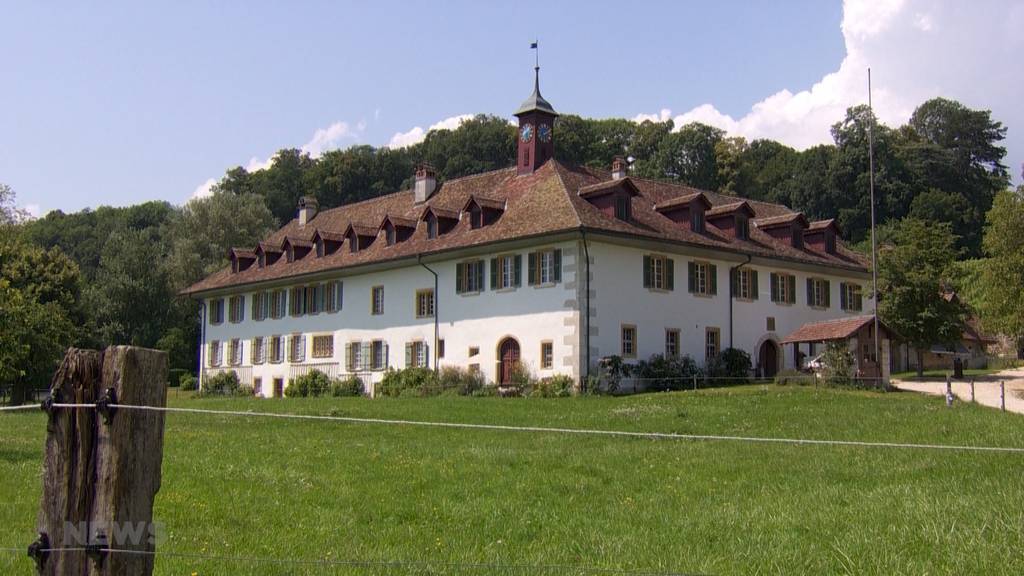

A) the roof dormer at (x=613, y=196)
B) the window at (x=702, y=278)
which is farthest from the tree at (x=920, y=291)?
the roof dormer at (x=613, y=196)

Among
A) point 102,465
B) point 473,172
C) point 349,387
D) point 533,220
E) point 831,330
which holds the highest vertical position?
point 473,172

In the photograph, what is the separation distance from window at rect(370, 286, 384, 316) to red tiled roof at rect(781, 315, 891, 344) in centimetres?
1605

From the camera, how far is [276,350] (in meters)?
47.9

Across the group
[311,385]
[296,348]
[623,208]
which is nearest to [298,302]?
[296,348]

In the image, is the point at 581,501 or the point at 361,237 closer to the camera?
the point at 581,501

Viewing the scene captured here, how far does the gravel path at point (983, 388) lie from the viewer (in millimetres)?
27386

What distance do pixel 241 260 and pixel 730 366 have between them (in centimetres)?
2704

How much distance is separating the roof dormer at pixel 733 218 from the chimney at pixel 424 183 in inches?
506

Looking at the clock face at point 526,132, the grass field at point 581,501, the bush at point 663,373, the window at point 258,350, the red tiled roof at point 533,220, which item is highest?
the clock face at point 526,132

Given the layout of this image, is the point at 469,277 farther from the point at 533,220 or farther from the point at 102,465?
the point at 102,465

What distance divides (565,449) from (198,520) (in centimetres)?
701

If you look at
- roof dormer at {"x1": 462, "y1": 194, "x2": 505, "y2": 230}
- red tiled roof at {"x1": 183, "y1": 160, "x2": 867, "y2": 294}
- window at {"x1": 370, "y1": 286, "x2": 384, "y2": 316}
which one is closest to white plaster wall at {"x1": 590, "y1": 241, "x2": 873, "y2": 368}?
red tiled roof at {"x1": 183, "y1": 160, "x2": 867, "y2": 294}

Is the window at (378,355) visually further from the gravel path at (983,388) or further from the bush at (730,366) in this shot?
the gravel path at (983,388)

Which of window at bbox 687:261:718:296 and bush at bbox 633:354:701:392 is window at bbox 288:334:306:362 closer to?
bush at bbox 633:354:701:392
